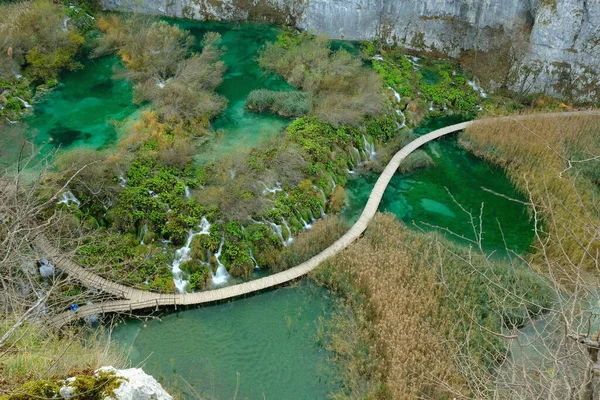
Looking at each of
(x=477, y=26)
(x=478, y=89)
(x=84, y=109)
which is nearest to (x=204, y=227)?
(x=84, y=109)

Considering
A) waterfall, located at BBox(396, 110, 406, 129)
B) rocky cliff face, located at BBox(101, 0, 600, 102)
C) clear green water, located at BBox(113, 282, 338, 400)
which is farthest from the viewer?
rocky cliff face, located at BBox(101, 0, 600, 102)

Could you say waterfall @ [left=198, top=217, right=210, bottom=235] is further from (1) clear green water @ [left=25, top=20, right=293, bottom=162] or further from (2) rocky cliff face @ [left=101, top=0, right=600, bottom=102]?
(2) rocky cliff face @ [left=101, top=0, right=600, bottom=102]

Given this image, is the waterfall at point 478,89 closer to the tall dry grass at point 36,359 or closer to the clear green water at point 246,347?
the clear green water at point 246,347

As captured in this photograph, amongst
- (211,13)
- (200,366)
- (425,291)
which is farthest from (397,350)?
(211,13)

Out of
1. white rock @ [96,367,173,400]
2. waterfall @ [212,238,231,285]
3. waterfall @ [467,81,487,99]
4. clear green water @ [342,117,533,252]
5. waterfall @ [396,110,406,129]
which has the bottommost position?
waterfall @ [212,238,231,285]

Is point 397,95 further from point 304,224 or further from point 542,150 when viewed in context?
point 304,224

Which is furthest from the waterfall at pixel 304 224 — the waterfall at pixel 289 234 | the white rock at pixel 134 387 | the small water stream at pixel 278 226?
the white rock at pixel 134 387

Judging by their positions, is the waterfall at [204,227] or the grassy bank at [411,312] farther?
the waterfall at [204,227]

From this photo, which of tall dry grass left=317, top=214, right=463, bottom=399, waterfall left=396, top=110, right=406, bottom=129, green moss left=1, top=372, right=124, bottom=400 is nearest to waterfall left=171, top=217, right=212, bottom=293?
tall dry grass left=317, top=214, right=463, bottom=399
